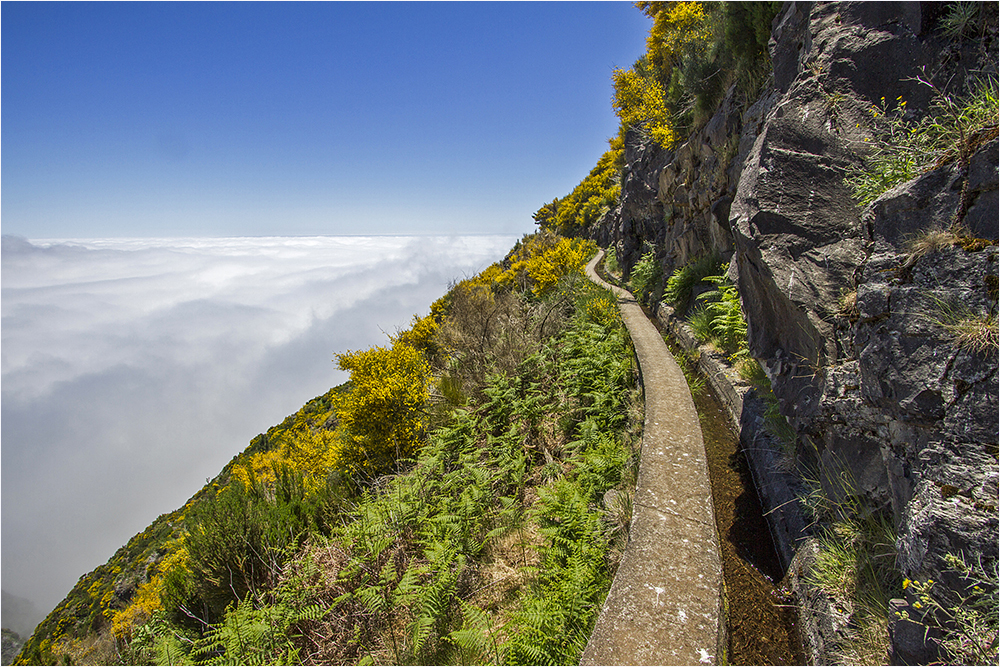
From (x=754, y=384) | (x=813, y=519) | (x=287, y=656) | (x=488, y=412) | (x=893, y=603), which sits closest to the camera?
(x=893, y=603)

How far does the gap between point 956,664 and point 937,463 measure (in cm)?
77

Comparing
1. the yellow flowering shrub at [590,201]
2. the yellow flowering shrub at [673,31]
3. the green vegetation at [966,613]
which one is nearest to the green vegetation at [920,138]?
the green vegetation at [966,613]

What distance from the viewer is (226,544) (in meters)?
5.02

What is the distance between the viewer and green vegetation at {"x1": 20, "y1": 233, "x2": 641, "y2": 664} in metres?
3.43

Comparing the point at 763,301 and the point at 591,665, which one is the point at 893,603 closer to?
the point at 591,665

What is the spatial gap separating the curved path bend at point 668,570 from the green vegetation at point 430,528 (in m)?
0.27

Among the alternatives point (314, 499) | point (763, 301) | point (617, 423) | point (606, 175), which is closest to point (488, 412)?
point (617, 423)

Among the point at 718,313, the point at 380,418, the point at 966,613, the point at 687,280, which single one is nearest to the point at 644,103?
the point at 687,280

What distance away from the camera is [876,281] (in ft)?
7.34

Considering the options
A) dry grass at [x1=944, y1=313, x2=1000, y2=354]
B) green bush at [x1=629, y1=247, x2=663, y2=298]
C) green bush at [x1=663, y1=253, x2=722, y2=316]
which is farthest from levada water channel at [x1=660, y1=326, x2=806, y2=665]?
green bush at [x1=629, y1=247, x2=663, y2=298]

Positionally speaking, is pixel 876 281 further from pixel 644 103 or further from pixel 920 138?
pixel 644 103

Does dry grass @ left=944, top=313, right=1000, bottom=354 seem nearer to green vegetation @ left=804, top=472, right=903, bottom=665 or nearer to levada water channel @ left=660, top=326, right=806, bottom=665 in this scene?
green vegetation @ left=804, top=472, right=903, bottom=665

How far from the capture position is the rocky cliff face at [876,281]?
1.75m

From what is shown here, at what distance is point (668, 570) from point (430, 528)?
2566 mm
